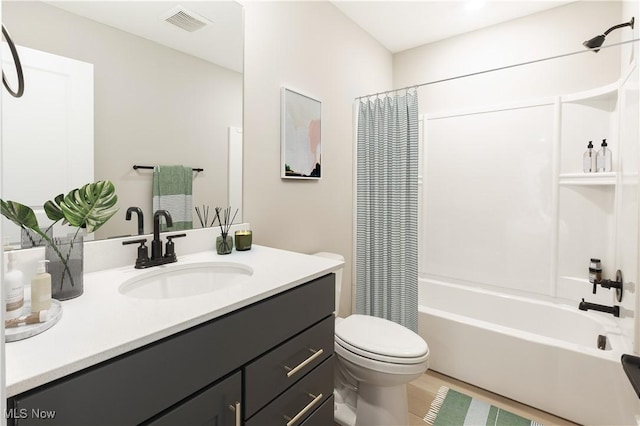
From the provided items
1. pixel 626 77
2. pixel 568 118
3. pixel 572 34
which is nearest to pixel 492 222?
pixel 568 118

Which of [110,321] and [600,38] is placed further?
[600,38]

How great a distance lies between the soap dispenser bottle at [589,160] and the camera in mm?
2098

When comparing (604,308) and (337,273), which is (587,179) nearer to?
(604,308)

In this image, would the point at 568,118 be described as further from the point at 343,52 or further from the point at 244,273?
the point at 244,273

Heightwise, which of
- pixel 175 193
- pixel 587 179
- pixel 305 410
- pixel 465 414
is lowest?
pixel 465 414

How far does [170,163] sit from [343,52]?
1619 mm

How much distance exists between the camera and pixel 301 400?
105 cm

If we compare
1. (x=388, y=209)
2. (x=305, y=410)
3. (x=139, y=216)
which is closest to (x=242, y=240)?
(x=139, y=216)

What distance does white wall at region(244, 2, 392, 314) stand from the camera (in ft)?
5.39

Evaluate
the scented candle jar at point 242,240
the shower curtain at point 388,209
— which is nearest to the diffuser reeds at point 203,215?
the scented candle jar at point 242,240

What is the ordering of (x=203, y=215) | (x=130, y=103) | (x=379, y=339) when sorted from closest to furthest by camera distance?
(x=130, y=103) → (x=203, y=215) → (x=379, y=339)

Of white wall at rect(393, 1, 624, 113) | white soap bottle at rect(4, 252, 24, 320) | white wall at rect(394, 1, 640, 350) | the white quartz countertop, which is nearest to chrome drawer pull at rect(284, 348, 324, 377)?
the white quartz countertop

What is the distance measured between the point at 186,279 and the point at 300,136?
1091 millimetres

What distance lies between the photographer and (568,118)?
2.22m
